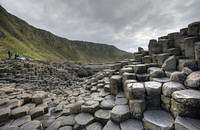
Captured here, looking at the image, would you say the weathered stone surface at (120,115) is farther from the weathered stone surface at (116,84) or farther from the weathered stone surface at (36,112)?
the weathered stone surface at (36,112)

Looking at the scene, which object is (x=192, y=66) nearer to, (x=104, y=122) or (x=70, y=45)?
(x=104, y=122)

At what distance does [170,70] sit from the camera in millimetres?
2287

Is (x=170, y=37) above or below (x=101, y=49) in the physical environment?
below

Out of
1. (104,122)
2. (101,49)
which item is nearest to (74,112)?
(104,122)

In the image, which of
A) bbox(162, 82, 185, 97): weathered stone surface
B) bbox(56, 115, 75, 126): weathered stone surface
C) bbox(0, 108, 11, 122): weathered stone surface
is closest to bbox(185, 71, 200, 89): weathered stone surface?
bbox(162, 82, 185, 97): weathered stone surface

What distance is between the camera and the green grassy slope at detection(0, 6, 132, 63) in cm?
2975

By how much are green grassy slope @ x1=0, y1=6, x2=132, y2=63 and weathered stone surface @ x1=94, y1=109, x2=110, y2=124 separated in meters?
29.5

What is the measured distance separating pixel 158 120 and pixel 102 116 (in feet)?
4.15

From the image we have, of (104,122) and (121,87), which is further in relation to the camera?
(121,87)

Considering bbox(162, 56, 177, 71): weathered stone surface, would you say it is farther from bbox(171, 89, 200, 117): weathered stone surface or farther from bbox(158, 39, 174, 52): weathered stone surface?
bbox(171, 89, 200, 117): weathered stone surface

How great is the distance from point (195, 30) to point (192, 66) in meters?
1.07

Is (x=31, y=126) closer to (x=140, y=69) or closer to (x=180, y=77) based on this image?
(x=140, y=69)

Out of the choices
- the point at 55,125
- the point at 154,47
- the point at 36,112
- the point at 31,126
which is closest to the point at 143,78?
the point at 154,47

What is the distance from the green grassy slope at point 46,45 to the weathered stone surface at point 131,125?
30.2 metres
